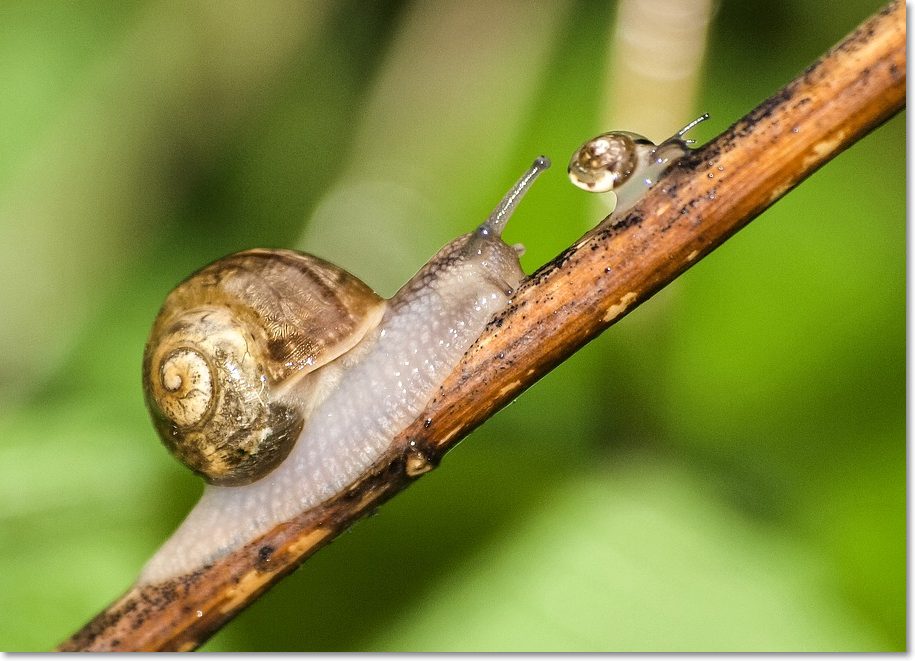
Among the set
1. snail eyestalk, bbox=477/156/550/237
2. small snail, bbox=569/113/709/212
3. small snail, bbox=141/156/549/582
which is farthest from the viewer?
snail eyestalk, bbox=477/156/550/237

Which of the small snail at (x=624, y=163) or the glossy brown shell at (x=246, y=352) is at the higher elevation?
the glossy brown shell at (x=246, y=352)

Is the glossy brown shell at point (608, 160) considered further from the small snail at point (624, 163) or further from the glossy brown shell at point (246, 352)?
the glossy brown shell at point (246, 352)

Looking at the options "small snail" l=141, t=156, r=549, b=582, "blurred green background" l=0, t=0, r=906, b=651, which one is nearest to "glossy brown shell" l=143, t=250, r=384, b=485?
"small snail" l=141, t=156, r=549, b=582

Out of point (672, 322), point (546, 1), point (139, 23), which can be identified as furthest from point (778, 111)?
point (139, 23)

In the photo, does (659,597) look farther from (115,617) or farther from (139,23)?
(139,23)

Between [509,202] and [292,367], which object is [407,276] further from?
[292,367]

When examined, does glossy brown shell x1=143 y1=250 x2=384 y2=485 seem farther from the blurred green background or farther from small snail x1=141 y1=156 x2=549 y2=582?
the blurred green background

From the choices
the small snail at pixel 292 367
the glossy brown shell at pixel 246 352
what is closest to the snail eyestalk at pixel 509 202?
the small snail at pixel 292 367

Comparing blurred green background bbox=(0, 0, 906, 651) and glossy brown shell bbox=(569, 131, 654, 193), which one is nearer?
glossy brown shell bbox=(569, 131, 654, 193)
